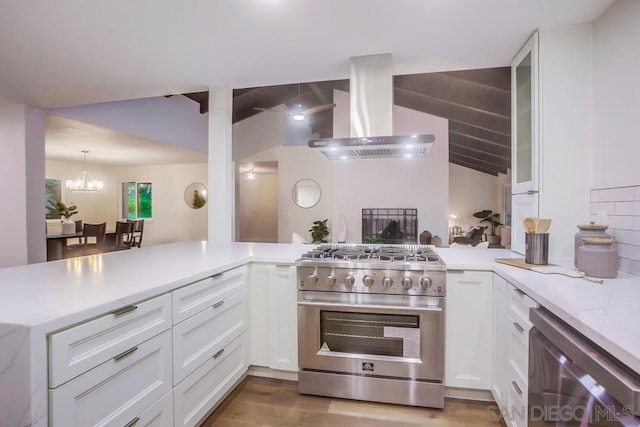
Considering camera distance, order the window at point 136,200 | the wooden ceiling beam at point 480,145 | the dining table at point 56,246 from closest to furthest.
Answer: the dining table at point 56,246
the wooden ceiling beam at point 480,145
the window at point 136,200

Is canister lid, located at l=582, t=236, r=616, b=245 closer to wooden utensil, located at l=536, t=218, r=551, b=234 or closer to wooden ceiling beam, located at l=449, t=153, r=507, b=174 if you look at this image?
wooden utensil, located at l=536, t=218, r=551, b=234

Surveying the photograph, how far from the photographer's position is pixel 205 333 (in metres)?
1.62

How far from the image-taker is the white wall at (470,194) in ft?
32.5

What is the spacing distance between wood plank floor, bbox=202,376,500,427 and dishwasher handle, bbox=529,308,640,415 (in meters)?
0.94

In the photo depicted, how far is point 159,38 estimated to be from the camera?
2.07 metres

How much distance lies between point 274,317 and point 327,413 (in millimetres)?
622

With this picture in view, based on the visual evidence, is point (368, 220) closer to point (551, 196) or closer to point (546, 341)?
point (551, 196)

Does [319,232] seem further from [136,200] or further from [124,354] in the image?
[124,354]

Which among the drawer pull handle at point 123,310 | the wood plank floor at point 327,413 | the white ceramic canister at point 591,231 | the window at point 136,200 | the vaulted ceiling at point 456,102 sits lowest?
the wood plank floor at point 327,413

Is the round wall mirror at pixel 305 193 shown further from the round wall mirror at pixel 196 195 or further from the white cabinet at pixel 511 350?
the white cabinet at pixel 511 350

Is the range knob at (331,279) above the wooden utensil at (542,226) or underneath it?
underneath

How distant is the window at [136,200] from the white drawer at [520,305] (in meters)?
9.13

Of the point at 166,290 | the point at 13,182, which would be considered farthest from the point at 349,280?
the point at 13,182

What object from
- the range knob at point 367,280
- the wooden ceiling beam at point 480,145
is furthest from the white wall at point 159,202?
the range knob at point 367,280
